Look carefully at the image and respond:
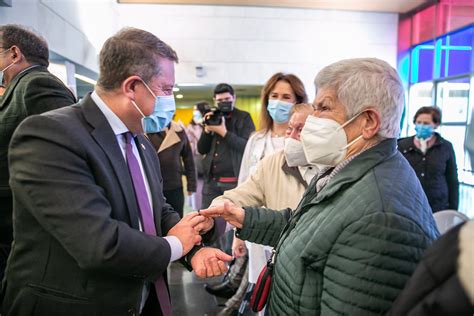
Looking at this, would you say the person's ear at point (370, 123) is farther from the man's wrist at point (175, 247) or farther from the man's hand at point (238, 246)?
the man's hand at point (238, 246)

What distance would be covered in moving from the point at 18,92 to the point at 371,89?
164 centimetres

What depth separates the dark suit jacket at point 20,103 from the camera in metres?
1.68

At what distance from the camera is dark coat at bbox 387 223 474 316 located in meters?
0.53

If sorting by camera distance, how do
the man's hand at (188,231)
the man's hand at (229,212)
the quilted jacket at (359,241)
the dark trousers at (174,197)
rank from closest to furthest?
the quilted jacket at (359,241)
the man's hand at (188,231)
the man's hand at (229,212)
the dark trousers at (174,197)

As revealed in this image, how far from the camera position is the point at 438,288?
1.85 ft

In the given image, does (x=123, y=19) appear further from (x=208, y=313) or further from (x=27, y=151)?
(x=27, y=151)

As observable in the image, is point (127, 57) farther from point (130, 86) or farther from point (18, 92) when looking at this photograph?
point (18, 92)

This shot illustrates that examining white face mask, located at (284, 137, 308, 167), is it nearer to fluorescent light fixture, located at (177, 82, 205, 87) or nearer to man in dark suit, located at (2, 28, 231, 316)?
man in dark suit, located at (2, 28, 231, 316)

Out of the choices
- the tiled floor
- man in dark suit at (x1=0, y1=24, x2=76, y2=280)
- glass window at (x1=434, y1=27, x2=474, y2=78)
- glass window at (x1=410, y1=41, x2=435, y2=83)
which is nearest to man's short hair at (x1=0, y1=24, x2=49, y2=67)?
man in dark suit at (x1=0, y1=24, x2=76, y2=280)

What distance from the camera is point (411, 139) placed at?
134 inches

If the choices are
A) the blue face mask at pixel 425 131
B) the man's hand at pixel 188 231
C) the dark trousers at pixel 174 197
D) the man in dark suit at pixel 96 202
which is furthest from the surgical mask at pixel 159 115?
the blue face mask at pixel 425 131

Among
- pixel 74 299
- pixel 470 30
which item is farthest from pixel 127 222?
pixel 470 30

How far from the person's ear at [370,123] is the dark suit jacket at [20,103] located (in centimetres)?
143

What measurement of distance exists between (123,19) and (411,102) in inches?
252
